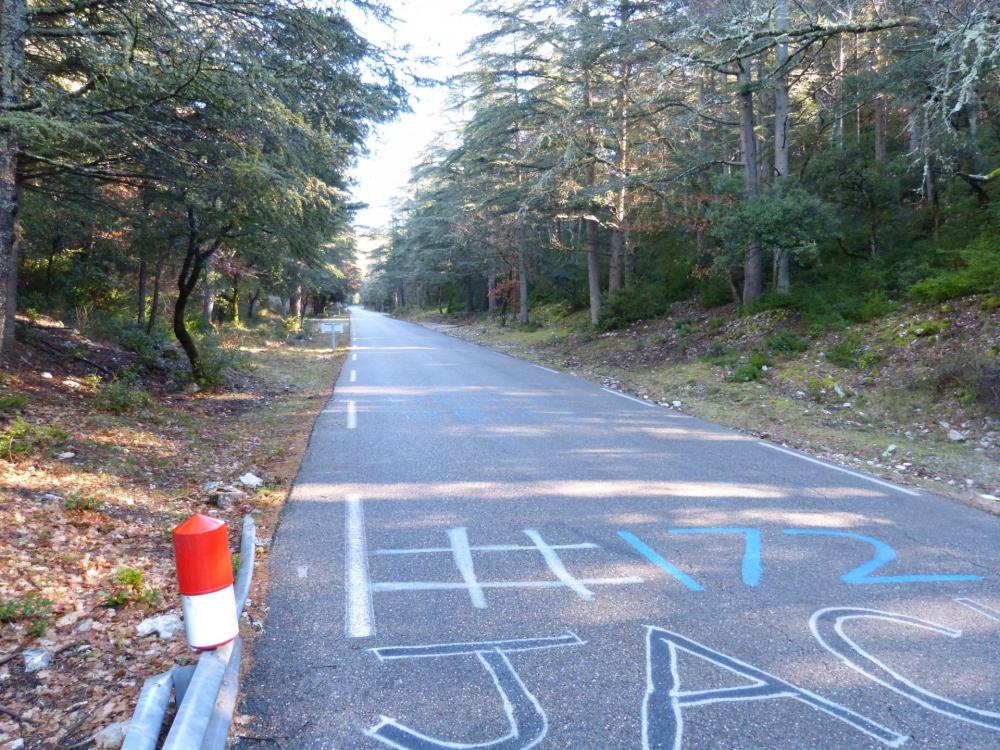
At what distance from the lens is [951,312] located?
40.1 ft

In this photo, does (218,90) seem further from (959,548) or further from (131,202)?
(959,548)

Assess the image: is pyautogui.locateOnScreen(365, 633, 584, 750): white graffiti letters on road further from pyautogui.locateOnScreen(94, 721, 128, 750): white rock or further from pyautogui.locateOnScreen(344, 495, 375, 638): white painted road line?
pyautogui.locateOnScreen(94, 721, 128, 750): white rock

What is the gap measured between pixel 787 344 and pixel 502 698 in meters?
13.0

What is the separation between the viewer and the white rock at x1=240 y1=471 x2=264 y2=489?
22.1 feet

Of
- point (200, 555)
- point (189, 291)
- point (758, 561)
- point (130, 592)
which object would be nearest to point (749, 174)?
point (189, 291)

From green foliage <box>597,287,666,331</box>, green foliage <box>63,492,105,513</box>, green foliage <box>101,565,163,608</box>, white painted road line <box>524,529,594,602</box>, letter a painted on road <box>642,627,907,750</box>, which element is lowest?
letter a painted on road <box>642,627,907,750</box>

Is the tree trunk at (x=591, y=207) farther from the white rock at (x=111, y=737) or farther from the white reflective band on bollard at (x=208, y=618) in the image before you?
the white rock at (x=111, y=737)

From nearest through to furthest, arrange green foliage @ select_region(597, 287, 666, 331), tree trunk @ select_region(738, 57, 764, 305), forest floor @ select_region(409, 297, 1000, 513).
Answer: forest floor @ select_region(409, 297, 1000, 513)
tree trunk @ select_region(738, 57, 764, 305)
green foliage @ select_region(597, 287, 666, 331)

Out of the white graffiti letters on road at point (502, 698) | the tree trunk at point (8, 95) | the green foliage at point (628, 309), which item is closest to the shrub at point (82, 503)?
the white graffiti letters on road at point (502, 698)

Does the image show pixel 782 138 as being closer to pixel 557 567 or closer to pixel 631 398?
pixel 631 398

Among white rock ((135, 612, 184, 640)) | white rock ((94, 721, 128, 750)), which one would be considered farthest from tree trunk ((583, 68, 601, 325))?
white rock ((94, 721, 128, 750))

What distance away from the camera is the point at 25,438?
650cm

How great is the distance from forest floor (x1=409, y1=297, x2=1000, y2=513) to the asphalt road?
62.6 inches

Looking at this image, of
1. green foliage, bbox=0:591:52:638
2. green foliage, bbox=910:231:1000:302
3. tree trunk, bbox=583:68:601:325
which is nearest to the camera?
green foliage, bbox=0:591:52:638
